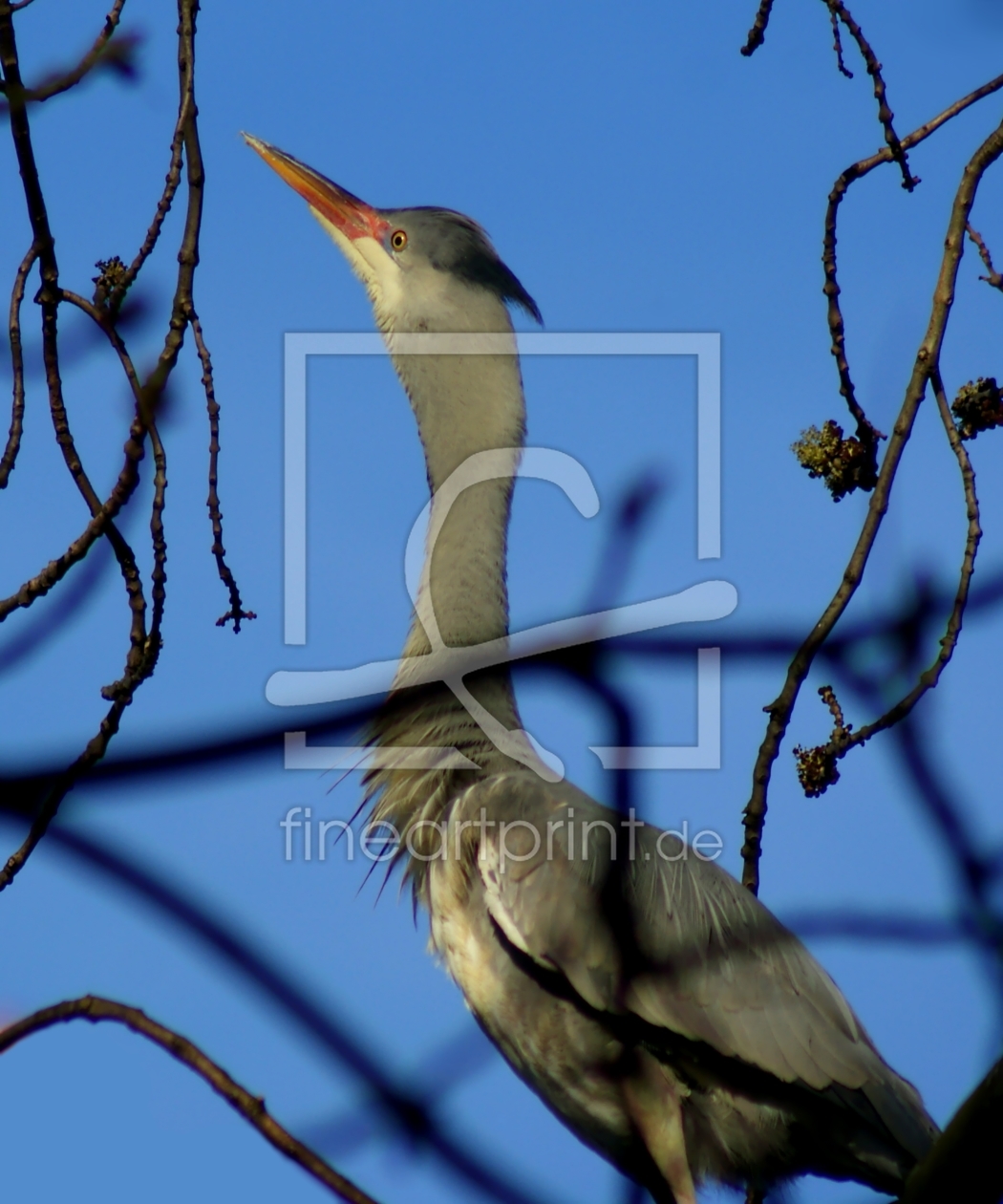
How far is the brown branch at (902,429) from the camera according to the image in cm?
196

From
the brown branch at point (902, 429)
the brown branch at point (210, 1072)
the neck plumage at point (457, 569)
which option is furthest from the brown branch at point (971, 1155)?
the neck plumage at point (457, 569)

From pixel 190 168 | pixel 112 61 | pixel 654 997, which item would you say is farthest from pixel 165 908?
pixel 654 997

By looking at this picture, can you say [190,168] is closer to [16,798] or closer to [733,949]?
[16,798]

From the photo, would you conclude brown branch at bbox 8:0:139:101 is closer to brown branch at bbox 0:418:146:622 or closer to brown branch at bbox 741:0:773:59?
brown branch at bbox 0:418:146:622

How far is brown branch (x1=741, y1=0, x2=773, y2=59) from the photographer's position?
231 centimetres

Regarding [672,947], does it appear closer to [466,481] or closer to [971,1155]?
[466,481]

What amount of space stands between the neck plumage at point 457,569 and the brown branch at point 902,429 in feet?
4.07

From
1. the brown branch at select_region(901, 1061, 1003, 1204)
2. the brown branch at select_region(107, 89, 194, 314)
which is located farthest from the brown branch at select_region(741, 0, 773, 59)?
the brown branch at select_region(901, 1061, 1003, 1204)

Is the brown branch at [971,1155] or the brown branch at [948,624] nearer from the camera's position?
the brown branch at [971,1155]

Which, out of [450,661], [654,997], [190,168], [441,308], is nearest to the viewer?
[190,168]

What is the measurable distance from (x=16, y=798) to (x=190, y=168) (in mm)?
1160

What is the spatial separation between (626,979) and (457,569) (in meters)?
1.13

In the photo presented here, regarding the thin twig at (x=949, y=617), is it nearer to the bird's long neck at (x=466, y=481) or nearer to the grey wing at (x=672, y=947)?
the grey wing at (x=672, y=947)

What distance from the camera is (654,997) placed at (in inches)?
121
